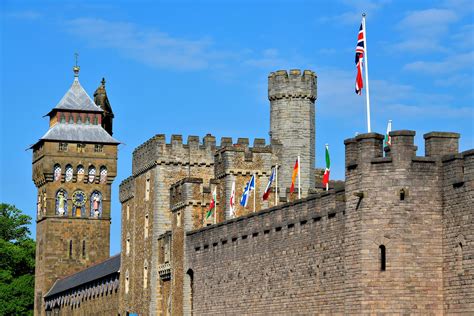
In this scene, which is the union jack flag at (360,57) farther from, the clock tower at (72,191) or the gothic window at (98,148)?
the gothic window at (98,148)

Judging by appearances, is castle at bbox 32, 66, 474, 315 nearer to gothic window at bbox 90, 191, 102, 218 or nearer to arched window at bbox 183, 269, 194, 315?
arched window at bbox 183, 269, 194, 315

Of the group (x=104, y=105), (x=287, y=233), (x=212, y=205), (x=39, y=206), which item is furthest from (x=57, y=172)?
(x=287, y=233)

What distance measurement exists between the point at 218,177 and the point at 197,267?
23.6ft

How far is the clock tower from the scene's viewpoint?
130m

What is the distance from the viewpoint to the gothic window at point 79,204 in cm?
13100

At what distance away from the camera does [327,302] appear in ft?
178

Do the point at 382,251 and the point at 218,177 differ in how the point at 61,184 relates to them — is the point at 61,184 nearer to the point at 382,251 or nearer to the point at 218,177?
the point at 218,177

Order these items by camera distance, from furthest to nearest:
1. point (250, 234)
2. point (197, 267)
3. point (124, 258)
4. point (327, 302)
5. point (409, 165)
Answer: point (124, 258) → point (197, 267) → point (250, 234) → point (327, 302) → point (409, 165)

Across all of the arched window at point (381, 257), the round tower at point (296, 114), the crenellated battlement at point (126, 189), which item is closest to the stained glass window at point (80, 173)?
the crenellated battlement at point (126, 189)

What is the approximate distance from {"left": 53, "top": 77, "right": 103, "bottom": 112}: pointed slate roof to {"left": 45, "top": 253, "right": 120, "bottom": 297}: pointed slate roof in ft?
54.2

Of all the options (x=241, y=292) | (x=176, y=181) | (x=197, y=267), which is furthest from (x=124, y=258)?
(x=241, y=292)

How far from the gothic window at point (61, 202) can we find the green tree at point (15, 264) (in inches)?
Result: 403

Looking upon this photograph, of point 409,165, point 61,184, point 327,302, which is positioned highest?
point 61,184

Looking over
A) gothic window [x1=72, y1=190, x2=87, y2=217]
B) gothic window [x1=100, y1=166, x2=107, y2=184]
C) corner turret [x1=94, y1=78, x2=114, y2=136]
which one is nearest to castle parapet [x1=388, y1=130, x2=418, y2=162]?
gothic window [x1=72, y1=190, x2=87, y2=217]
